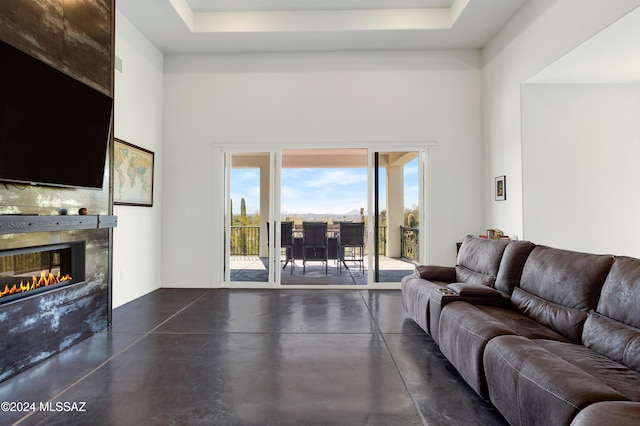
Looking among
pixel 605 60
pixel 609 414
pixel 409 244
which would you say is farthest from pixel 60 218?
pixel 605 60

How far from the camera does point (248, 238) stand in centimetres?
600

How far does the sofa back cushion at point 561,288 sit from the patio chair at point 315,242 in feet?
13.9

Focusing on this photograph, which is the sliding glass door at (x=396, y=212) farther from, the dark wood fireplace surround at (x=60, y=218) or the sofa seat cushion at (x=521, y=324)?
the dark wood fireplace surround at (x=60, y=218)

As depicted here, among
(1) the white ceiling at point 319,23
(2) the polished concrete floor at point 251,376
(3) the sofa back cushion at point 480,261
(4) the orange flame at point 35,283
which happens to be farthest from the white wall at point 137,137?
(3) the sofa back cushion at point 480,261

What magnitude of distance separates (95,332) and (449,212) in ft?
15.7

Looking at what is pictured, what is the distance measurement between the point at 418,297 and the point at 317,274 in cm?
358

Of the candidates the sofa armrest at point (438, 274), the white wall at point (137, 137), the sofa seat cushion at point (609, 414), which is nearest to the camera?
the sofa seat cushion at point (609, 414)

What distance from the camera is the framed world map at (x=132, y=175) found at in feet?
13.9

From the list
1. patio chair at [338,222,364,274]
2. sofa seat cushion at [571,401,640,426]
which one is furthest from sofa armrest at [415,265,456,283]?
patio chair at [338,222,364,274]

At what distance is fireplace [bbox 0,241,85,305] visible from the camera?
2479 mm

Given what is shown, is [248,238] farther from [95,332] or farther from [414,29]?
[414,29]

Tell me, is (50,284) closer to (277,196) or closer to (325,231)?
(277,196)

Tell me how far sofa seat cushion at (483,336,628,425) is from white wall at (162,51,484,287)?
3628mm

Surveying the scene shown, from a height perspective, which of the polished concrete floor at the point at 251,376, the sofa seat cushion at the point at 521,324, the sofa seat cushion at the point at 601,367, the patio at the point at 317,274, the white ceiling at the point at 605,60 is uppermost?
the white ceiling at the point at 605,60
